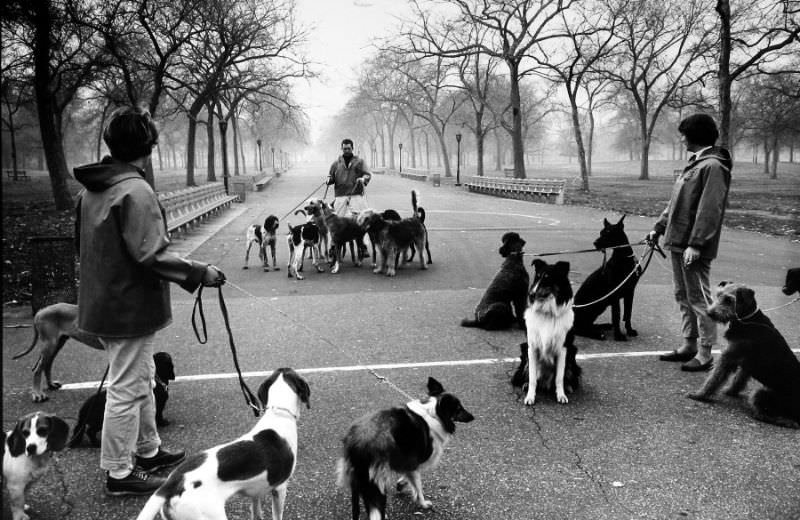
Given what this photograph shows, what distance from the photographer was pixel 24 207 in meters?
21.9

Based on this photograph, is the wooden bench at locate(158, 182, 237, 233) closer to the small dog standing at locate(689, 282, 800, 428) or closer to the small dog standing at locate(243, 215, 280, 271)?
the small dog standing at locate(243, 215, 280, 271)

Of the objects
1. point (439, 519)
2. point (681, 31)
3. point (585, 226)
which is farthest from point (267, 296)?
point (681, 31)

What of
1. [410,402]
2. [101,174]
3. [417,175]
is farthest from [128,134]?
[417,175]

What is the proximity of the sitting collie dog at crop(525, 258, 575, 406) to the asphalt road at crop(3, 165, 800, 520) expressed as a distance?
0.28 meters

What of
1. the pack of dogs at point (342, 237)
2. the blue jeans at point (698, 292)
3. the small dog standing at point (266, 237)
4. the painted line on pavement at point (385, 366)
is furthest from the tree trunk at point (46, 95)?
the blue jeans at point (698, 292)

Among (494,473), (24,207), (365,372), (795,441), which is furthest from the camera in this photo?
(24,207)

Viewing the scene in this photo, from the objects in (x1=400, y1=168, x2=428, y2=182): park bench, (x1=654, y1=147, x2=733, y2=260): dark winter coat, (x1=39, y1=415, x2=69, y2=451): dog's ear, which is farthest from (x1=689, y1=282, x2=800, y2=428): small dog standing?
(x1=400, y1=168, x2=428, y2=182): park bench

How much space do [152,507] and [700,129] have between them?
5.52 metres

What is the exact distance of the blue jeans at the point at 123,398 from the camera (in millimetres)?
3361

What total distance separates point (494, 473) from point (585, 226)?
48.9 ft

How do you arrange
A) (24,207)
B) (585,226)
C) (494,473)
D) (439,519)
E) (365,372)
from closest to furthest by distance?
(439,519), (494,473), (365,372), (585,226), (24,207)

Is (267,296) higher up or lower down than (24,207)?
lower down

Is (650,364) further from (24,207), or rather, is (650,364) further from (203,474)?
(24,207)

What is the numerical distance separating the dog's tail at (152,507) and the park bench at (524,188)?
2455 cm
